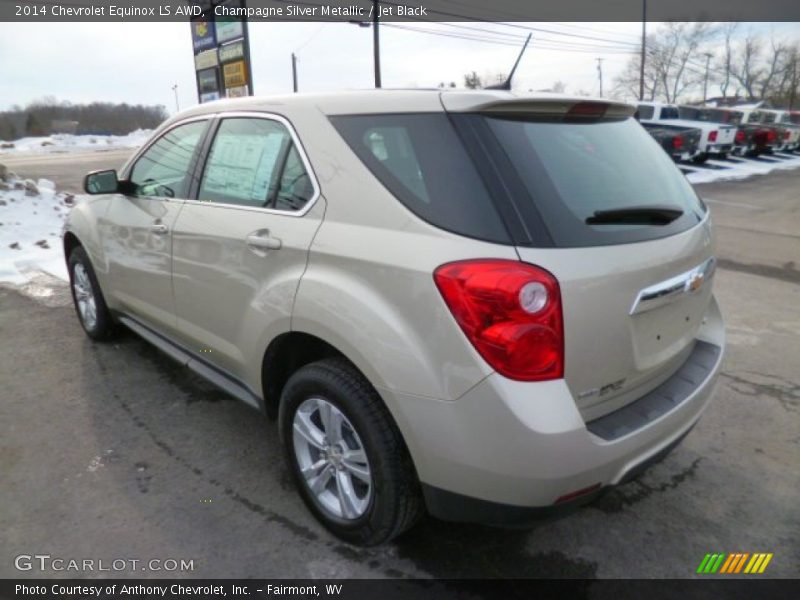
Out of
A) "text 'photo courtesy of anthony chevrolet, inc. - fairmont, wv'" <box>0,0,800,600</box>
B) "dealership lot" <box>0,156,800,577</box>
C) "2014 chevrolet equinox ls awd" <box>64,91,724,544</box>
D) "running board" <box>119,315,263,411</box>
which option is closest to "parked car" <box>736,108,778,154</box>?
"dealership lot" <box>0,156,800,577</box>

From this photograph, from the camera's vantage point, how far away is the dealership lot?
2271 millimetres

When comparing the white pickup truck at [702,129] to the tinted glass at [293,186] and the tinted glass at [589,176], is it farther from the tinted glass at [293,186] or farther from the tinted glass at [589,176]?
the tinted glass at [293,186]

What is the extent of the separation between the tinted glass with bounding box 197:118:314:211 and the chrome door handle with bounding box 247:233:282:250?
0.15m

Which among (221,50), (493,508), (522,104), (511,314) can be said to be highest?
(221,50)

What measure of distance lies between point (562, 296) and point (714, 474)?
1657 mm

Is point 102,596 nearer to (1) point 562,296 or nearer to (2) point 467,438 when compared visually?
(2) point 467,438

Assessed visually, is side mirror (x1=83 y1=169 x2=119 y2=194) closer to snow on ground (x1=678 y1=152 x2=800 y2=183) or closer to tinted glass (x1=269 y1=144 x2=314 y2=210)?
tinted glass (x1=269 y1=144 x2=314 y2=210)

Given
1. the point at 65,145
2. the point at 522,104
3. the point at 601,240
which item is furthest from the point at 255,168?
the point at 65,145

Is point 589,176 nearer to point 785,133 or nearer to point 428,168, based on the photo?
point 428,168

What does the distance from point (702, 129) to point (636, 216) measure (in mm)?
17840

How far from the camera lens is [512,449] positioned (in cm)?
176

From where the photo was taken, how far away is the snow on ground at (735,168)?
16.7 metres

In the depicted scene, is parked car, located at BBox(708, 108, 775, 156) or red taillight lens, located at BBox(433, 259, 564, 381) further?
parked car, located at BBox(708, 108, 775, 156)

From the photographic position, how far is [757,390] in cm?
362
